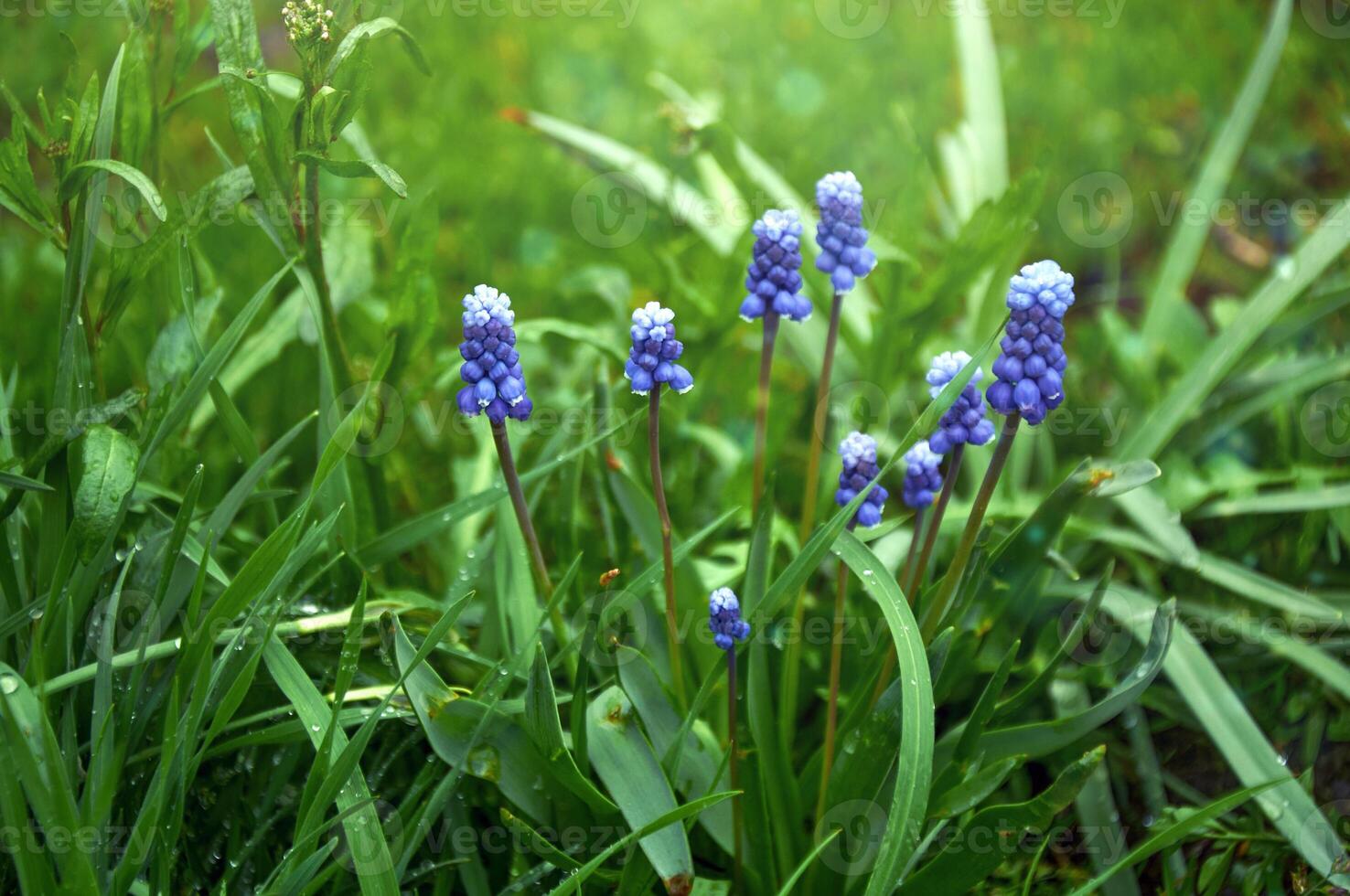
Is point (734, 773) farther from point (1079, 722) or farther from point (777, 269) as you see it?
point (777, 269)

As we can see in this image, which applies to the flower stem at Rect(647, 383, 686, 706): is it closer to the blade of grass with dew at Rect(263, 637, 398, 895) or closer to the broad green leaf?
the blade of grass with dew at Rect(263, 637, 398, 895)

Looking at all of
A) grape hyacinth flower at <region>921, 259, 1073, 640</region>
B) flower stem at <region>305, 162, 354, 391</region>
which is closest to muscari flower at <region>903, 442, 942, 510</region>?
grape hyacinth flower at <region>921, 259, 1073, 640</region>

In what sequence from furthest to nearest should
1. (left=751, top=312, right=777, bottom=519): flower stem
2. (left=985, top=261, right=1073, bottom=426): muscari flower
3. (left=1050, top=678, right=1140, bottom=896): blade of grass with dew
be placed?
(left=1050, top=678, right=1140, bottom=896): blade of grass with dew, (left=751, top=312, right=777, bottom=519): flower stem, (left=985, top=261, right=1073, bottom=426): muscari flower

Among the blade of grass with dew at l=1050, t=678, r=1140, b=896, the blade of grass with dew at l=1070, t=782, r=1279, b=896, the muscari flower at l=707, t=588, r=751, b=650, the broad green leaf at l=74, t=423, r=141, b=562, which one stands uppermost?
the broad green leaf at l=74, t=423, r=141, b=562

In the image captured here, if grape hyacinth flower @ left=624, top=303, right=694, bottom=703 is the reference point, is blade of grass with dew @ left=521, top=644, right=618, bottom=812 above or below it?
below

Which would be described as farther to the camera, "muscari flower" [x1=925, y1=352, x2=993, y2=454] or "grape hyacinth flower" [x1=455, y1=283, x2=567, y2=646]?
"muscari flower" [x1=925, y1=352, x2=993, y2=454]

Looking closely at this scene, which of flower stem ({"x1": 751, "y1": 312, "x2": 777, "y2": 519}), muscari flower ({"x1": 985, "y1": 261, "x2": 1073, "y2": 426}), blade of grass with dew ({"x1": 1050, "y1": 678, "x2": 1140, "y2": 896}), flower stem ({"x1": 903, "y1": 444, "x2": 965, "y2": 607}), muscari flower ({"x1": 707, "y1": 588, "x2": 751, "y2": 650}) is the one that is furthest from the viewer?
blade of grass with dew ({"x1": 1050, "y1": 678, "x2": 1140, "y2": 896})

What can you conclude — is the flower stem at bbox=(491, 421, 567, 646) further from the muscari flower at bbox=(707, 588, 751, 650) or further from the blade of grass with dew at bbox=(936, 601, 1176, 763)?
the blade of grass with dew at bbox=(936, 601, 1176, 763)

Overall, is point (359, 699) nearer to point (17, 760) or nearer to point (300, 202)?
point (17, 760)

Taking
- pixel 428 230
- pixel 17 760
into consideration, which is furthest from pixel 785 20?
pixel 17 760
